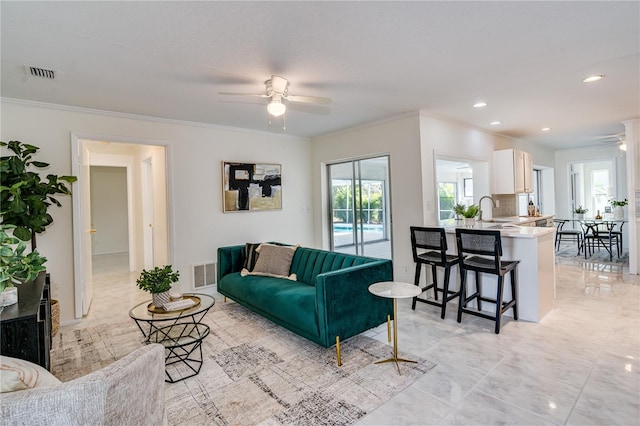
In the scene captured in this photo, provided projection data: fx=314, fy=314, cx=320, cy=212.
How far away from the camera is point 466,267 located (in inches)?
131

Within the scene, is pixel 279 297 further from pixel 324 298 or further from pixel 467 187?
pixel 467 187

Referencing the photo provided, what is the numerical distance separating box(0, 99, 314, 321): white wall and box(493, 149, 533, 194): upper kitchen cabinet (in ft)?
11.5

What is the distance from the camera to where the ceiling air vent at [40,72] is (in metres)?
2.66

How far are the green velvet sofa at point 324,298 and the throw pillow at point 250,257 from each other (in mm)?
316

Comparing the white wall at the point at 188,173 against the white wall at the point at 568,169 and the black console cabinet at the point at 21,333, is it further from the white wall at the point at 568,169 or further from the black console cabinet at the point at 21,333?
the white wall at the point at 568,169

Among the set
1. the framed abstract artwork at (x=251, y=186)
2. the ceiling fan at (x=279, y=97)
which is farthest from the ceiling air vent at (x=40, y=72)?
the framed abstract artwork at (x=251, y=186)

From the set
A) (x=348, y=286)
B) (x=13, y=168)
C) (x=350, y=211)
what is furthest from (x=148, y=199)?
(x=348, y=286)

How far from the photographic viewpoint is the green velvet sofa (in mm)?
2641

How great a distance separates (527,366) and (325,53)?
2.95 meters

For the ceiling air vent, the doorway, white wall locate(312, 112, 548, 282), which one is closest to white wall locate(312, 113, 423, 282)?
white wall locate(312, 112, 548, 282)

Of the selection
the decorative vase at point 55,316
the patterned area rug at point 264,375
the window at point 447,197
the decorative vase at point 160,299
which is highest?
the window at point 447,197

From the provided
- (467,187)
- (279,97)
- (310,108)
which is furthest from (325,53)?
(467,187)

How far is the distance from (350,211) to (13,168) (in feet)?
14.3

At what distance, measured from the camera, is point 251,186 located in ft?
16.9
